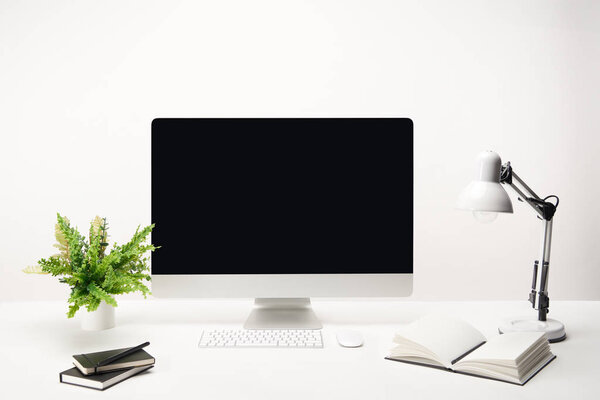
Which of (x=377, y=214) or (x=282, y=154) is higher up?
(x=282, y=154)

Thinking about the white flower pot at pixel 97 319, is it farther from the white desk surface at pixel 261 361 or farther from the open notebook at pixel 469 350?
the open notebook at pixel 469 350

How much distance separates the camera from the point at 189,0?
2.38m

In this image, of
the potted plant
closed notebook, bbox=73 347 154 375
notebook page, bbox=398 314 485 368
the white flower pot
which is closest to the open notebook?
notebook page, bbox=398 314 485 368

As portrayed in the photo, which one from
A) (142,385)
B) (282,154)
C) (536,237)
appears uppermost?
(282,154)

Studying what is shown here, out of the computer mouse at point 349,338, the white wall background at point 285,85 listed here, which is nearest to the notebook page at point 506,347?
the computer mouse at point 349,338

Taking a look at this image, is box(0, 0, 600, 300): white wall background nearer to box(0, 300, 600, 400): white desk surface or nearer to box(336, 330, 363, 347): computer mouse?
box(0, 300, 600, 400): white desk surface

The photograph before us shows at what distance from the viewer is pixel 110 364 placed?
1080 millimetres

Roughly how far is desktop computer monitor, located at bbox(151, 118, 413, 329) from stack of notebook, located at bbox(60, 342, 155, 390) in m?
0.32

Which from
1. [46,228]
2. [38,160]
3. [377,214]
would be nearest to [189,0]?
[38,160]

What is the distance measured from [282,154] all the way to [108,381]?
73 cm

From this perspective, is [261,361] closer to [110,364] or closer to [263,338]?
[263,338]

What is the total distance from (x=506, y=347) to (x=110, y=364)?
883mm

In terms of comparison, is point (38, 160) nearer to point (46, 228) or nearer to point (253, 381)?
point (46, 228)

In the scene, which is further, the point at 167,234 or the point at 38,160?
the point at 38,160
